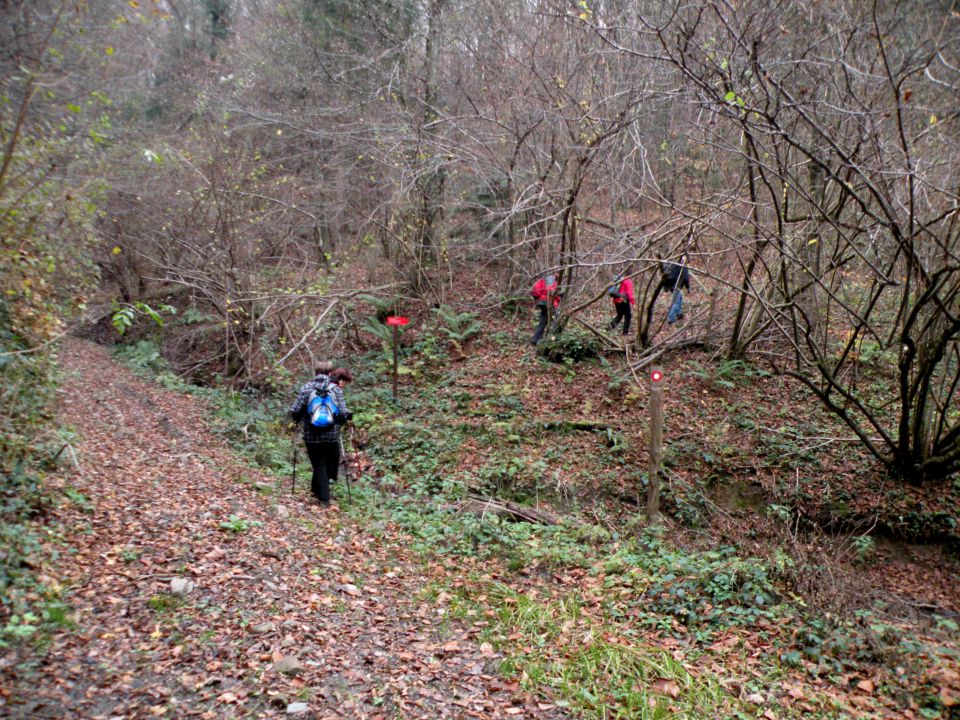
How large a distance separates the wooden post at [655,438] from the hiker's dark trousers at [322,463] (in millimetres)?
4161

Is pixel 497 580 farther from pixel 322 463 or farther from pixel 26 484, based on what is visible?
pixel 26 484

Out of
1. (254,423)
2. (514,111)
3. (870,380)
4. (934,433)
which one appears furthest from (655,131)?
(254,423)

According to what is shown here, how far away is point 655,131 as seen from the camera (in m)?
13.1

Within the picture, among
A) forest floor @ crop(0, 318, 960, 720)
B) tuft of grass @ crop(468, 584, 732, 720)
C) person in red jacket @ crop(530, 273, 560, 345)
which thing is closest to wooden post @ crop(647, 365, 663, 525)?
forest floor @ crop(0, 318, 960, 720)

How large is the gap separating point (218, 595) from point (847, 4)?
379 inches

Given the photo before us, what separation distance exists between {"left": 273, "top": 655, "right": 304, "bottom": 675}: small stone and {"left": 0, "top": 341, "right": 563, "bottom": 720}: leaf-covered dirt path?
0.01 m

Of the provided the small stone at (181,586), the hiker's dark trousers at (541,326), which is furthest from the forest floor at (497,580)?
the hiker's dark trousers at (541,326)

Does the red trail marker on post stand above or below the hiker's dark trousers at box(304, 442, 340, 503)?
above

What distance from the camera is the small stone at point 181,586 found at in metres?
5.33

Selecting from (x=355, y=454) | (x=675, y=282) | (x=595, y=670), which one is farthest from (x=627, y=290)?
(x=595, y=670)

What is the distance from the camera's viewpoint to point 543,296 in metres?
12.8

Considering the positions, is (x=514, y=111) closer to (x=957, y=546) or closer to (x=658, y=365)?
(x=658, y=365)

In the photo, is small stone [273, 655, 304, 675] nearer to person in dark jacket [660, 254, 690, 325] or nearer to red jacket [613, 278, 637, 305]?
person in dark jacket [660, 254, 690, 325]

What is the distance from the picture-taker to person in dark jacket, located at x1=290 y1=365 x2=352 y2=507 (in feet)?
27.1
